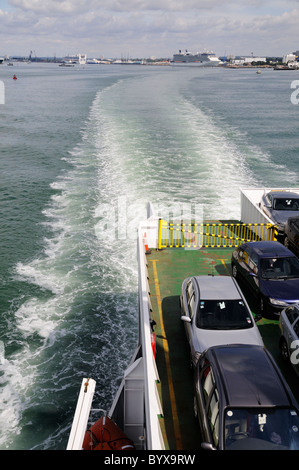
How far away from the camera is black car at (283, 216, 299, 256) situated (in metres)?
14.2

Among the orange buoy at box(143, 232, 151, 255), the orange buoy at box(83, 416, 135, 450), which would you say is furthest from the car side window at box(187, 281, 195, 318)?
the orange buoy at box(143, 232, 151, 255)

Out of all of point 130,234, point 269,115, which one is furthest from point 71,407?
point 269,115

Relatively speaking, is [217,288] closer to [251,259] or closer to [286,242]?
[251,259]

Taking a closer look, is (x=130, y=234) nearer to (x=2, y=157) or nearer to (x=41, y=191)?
(x=41, y=191)

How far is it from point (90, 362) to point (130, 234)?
946 centimetres

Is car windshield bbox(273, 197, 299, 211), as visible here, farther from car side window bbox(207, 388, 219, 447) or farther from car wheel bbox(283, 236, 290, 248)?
car side window bbox(207, 388, 219, 447)

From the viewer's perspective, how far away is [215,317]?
944cm

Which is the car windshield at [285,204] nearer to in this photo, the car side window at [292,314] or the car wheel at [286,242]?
the car wheel at [286,242]

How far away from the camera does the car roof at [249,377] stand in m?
6.68

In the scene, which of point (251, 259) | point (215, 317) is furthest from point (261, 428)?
point (251, 259)

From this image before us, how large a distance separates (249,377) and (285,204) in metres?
11.8

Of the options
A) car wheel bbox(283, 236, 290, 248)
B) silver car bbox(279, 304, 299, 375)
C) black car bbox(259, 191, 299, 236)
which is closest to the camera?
silver car bbox(279, 304, 299, 375)

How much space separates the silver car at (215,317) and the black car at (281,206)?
24.2 ft

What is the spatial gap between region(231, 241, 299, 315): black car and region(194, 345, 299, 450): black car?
11.0 feet
